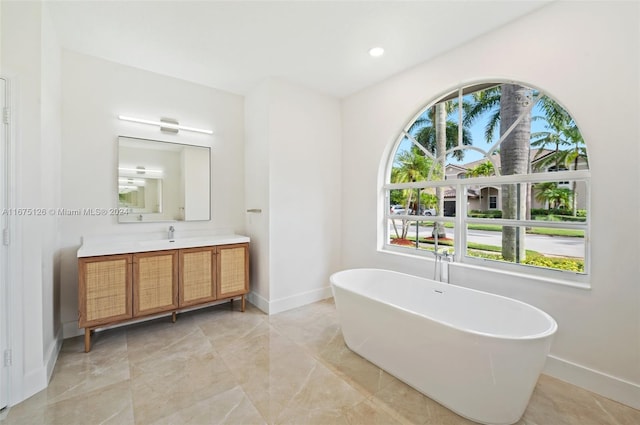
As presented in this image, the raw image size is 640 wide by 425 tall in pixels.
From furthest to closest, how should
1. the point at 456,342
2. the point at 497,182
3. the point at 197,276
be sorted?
the point at 197,276, the point at 497,182, the point at 456,342

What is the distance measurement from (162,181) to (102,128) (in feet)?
2.44

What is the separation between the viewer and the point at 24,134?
181 centimetres

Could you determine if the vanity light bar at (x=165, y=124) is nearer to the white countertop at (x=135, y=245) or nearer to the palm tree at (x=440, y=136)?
the white countertop at (x=135, y=245)

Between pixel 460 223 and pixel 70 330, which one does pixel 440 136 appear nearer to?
pixel 460 223

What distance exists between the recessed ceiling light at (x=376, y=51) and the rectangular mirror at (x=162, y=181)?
222 centimetres

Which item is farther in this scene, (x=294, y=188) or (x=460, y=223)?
(x=294, y=188)

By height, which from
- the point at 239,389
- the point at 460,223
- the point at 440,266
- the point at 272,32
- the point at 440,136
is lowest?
the point at 239,389

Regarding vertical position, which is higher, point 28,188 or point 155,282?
point 28,188

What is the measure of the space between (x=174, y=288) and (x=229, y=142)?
6.31 feet

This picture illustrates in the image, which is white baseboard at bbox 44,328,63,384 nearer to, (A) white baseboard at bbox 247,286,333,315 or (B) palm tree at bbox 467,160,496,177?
(A) white baseboard at bbox 247,286,333,315

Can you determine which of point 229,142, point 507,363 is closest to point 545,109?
point 507,363

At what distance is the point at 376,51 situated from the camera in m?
2.69

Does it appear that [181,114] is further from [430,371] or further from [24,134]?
[430,371]

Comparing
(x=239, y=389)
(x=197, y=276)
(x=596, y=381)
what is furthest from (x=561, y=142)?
(x=197, y=276)
